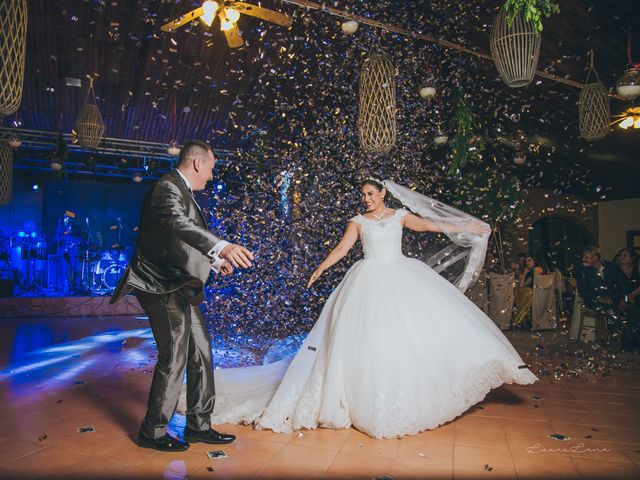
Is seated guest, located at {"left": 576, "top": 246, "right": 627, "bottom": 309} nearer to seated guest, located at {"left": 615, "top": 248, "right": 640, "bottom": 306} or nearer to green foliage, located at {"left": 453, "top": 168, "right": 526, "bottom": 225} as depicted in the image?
seated guest, located at {"left": 615, "top": 248, "right": 640, "bottom": 306}

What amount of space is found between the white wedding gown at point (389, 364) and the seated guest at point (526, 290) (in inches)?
241

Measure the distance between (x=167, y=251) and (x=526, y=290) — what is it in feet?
25.9

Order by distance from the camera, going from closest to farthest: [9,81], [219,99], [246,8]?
1. [9,81]
2. [246,8]
3. [219,99]

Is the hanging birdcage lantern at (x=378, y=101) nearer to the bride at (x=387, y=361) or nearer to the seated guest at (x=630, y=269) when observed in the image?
the bride at (x=387, y=361)

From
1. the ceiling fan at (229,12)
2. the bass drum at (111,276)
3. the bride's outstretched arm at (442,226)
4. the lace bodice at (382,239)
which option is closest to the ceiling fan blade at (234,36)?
the ceiling fan at (229,12)

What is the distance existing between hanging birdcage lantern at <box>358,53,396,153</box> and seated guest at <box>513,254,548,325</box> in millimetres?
5381

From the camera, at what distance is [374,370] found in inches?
117

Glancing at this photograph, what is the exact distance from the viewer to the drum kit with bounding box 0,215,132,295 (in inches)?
491

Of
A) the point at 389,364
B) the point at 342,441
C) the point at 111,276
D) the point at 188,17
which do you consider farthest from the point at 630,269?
the point at 111,276

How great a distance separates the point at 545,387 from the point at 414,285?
1.99 metres

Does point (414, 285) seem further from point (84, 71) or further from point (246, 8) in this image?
point (84, 71)

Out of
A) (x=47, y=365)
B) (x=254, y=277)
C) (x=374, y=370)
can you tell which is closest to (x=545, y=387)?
(x=374, y=370)

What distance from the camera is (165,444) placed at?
106 inches

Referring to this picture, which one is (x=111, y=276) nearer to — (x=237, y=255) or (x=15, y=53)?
(x=15, y=53)
